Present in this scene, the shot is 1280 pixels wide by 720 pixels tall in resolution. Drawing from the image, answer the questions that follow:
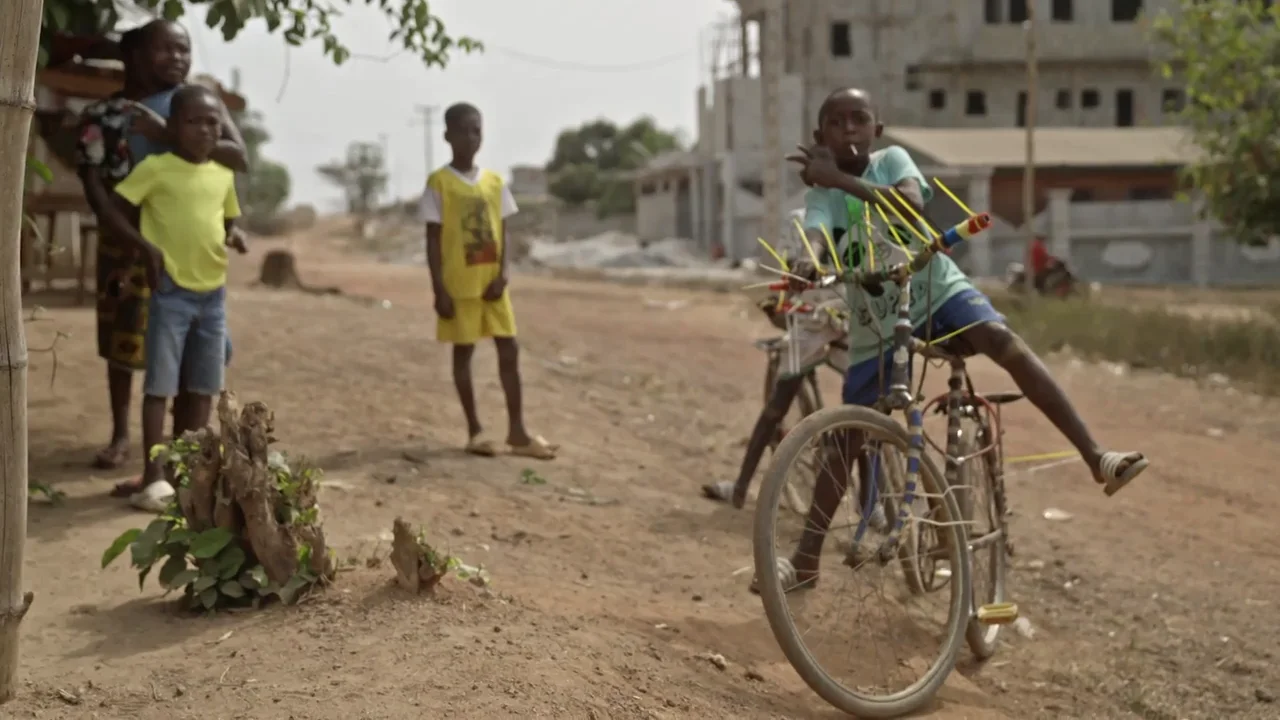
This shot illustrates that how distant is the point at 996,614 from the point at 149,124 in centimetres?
345

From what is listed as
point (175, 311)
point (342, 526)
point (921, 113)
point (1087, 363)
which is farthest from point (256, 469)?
point (921, 113)

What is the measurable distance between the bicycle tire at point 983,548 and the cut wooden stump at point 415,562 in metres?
1.56

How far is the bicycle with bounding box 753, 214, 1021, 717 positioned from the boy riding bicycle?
10 cm

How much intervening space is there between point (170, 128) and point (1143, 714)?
385 centimetres

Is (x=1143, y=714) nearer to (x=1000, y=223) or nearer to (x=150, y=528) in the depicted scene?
(x=150, y=528)

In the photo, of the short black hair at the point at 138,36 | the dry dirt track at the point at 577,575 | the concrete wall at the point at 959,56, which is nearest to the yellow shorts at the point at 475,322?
the dry dirt track at the point at 577,575

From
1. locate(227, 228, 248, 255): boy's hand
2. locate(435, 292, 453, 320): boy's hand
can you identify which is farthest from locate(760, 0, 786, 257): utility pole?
locate(227, 228, 248, 255): boy's hand

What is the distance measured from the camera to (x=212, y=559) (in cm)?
338

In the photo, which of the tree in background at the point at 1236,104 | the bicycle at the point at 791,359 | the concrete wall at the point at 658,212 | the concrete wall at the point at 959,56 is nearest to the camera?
the bicycle at the point at 791,359

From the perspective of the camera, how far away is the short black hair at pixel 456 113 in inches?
231

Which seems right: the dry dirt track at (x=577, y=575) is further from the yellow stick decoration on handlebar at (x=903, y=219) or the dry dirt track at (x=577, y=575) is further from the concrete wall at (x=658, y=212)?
the concrete wall at (x=658, y=212)

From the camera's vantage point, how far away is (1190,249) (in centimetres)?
2947

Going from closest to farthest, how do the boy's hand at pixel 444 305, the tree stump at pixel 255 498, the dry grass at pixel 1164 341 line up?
the tree stump at pixel 255 498 → the boy's hand at pixel 444 305 → the dry grass at pixel 1164 341

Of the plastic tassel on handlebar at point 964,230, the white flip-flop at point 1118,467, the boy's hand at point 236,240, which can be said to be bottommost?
the white flip-flop at point 1118,467
